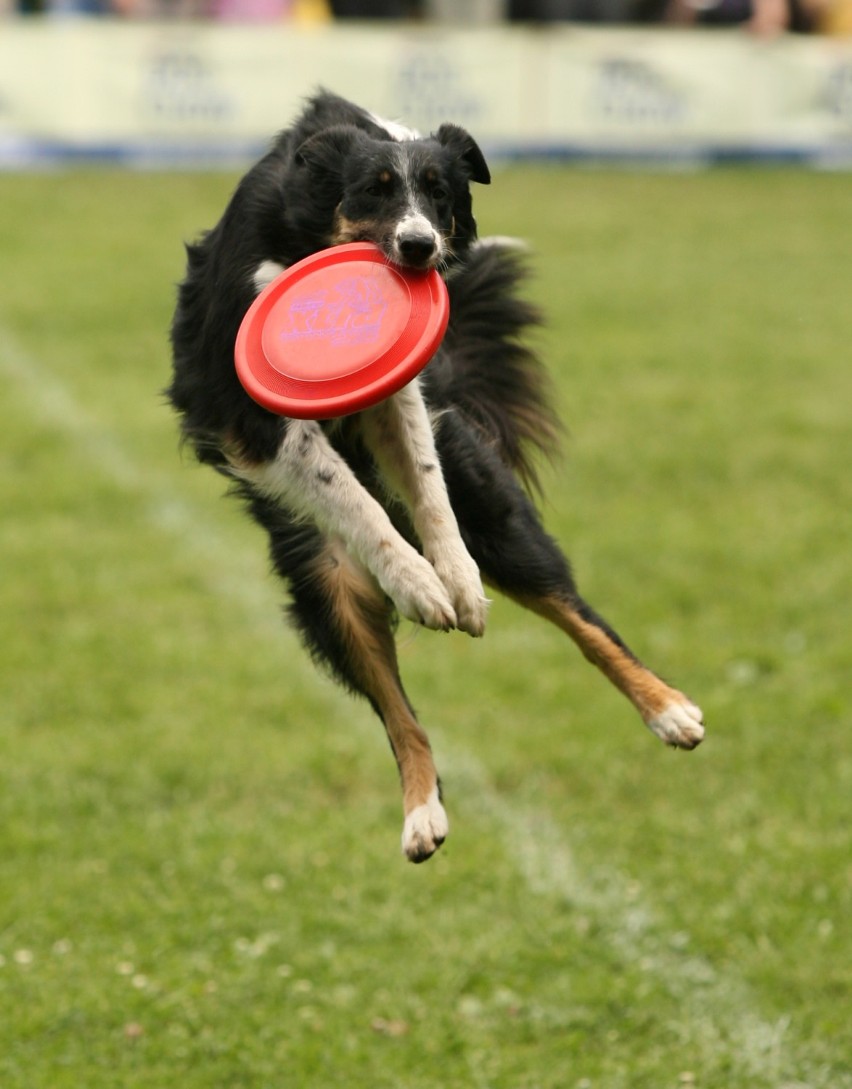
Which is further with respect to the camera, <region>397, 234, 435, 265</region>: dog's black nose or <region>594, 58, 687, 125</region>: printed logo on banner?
A: <region>594, 58, 687, 125</region>: printed logo on banner

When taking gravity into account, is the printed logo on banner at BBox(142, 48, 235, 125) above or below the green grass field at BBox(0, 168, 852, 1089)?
below

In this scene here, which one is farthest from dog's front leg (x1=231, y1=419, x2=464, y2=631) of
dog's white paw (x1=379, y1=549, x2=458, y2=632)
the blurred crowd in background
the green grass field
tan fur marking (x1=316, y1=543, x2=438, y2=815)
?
the blurred crowd in background

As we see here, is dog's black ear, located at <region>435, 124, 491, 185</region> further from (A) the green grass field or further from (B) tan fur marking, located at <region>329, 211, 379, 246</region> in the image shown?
(A) the green grass field

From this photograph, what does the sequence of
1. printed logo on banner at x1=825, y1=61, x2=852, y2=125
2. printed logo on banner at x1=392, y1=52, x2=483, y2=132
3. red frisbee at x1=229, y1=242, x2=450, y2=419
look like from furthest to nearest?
printed logo on banner at x1=825, y1=61, x2=852, y2=125 < printed logo on banner at x1=392, y1=52, x2=483, y2=132 < red frisbee at x1=229, y1=242, x2=450, y2=419

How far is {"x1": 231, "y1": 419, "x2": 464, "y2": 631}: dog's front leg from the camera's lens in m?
3.98

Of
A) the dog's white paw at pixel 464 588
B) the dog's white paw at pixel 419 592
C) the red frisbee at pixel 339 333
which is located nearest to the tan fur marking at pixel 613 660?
the dog's white paw at pixel 464 588

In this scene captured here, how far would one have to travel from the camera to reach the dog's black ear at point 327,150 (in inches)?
160

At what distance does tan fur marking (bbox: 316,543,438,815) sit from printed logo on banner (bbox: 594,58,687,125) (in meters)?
15.9

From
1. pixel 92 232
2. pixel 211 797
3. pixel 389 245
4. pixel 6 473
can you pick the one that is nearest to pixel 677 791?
pixel 211 797

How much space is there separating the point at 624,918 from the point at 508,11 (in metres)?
16.1

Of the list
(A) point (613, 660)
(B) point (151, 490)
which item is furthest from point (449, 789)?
(B) point (151, 490)

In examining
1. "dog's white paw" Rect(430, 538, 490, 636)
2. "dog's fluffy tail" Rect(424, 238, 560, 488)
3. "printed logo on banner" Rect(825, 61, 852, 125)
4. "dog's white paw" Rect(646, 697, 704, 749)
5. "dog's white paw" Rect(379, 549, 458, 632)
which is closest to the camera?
"dog's white paw" Rect(379, 549, 458, 632)

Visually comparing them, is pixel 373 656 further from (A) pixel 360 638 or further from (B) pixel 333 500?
(B) pixel 333 500

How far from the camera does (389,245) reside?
3928mm
